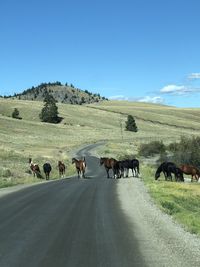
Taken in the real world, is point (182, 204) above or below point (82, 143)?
below

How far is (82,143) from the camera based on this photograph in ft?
388

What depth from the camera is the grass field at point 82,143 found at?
26.7 m

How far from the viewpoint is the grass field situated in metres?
26.7

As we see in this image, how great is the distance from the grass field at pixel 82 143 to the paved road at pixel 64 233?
265 cm

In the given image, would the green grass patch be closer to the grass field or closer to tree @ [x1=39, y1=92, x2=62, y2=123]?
the grass field

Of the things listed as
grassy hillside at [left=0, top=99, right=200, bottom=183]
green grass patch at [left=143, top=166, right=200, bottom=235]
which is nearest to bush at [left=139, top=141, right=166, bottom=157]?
grassy hillside at [left=0, top=99, right=200, bottom=183]

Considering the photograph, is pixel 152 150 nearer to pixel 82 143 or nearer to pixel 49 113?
pixel 82 143

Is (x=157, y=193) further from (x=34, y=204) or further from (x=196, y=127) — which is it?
(x=196, y=127)

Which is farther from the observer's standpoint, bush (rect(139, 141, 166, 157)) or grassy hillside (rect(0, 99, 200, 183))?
bush (rect(139, 141, 166, 157))

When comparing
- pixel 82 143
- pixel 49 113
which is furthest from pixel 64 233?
pixel 49 113

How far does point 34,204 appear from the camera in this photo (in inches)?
853

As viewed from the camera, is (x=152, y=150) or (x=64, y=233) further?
(x=152, y=150)

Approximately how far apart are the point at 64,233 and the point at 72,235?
413mm

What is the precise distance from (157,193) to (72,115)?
545ft
